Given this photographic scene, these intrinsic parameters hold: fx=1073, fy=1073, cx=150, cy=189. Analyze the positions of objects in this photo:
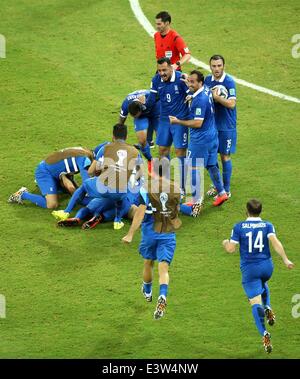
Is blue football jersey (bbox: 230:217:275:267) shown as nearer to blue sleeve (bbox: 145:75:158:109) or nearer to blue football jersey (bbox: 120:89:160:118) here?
blue sleeve (bbox: 145:75:158:109)

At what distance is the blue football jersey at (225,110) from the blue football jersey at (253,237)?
432cm

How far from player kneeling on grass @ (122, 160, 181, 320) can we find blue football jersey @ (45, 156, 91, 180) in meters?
3.36

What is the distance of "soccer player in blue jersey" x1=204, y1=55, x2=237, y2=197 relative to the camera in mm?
16906

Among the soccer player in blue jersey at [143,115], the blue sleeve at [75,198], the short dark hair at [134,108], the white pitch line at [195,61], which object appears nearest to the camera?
the blue sleeve at [75,198]

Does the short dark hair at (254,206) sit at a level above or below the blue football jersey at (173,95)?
below

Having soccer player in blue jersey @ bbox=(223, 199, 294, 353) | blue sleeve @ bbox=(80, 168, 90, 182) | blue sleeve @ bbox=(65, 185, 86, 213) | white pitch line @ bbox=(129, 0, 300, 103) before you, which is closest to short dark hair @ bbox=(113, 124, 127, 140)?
blue sleeve @ bbox=(65, 185, 86, 213)

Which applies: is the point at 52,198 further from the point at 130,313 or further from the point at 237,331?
the point at 237,331

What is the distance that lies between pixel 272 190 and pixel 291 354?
4894mm

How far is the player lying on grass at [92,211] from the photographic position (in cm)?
1666

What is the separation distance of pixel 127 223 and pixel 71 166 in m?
1.38

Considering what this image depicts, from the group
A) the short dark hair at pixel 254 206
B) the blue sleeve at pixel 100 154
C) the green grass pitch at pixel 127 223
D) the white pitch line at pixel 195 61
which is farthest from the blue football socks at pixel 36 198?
the white pitch line at pixel 195 61

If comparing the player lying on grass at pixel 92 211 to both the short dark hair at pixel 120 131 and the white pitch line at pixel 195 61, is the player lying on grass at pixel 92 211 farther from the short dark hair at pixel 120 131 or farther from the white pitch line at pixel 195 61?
the white pitch line at pixel 195 61

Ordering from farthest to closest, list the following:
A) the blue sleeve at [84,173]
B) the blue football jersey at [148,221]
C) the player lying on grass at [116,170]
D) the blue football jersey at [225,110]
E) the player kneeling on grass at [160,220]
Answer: the blue sleeve at [84,173] → the blue football jersey at [225,110] → the player lying on grass at [116,170] → the blue football jersey at [148,221] → the player kneeling on grass at [160,220]

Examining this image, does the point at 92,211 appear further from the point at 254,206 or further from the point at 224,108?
the point at 254,206
